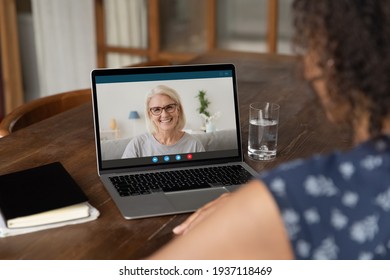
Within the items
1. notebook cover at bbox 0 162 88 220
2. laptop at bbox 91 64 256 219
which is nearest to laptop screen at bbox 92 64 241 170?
laptop at bbox 91 64 256 219

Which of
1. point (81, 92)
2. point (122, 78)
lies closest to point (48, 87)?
point (81, 92)

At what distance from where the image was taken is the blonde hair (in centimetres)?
145

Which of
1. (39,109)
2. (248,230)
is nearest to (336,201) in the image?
(248,230)

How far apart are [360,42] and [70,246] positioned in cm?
64

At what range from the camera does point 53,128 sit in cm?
175

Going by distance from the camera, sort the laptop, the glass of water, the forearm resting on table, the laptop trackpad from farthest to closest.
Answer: the glass of water → the laptop → the laptop trackpad → the forearm resting on table

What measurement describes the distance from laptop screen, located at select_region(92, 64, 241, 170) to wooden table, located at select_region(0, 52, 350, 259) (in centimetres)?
9

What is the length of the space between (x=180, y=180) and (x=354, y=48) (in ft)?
2.21

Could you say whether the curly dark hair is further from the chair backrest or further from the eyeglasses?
the chair backrest

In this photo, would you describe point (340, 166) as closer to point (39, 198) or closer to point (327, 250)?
point (327, 250)

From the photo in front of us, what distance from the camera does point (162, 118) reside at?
4.78ft

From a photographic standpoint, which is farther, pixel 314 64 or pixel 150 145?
pixel 150 145

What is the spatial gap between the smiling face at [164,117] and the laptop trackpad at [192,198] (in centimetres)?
19

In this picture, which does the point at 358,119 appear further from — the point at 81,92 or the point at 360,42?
the point at 81,92
